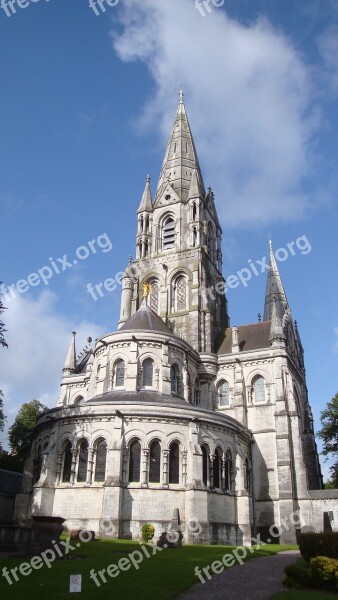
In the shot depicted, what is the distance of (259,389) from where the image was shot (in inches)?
1722

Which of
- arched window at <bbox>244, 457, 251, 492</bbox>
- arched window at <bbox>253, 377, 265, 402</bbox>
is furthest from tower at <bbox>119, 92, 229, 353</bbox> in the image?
arched window at <bbox>244, 457, 251, 492</bbox>

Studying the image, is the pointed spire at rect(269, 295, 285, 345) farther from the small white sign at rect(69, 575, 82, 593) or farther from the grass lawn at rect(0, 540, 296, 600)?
the small white sign at rect(69, 575, 82, 593)

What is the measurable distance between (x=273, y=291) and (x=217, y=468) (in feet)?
111

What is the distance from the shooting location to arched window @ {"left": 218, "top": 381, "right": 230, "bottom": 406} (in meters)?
44.6

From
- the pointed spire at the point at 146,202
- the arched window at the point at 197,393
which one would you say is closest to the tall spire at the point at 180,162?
the pointed spire at the point at 146,202

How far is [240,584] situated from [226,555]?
7054mm

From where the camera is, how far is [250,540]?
3228 cm

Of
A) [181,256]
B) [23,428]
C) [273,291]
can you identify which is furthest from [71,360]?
[273,291]

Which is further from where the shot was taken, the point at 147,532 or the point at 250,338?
the point at 250,338

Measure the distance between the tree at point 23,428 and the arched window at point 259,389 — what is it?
2336 cm

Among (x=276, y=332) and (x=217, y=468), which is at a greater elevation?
(x=276, y=332)

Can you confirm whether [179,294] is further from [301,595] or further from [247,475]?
[301,595]

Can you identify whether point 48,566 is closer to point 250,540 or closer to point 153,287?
point 250,540

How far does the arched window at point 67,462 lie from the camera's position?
30469 millimetres
